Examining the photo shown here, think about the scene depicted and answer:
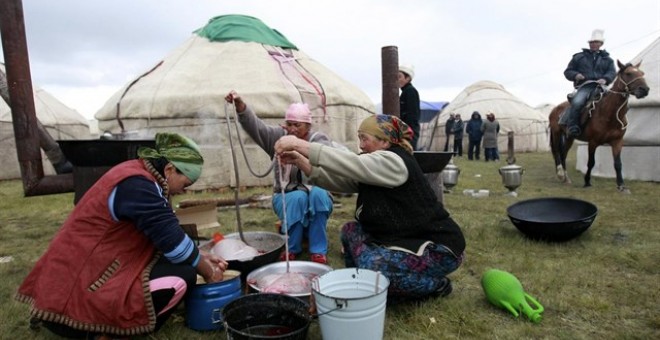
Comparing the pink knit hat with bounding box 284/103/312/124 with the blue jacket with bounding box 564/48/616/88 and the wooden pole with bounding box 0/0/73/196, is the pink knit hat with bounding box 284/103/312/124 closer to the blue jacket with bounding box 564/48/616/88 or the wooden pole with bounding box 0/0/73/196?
the wooden pole with bounding box 0/0/73/196

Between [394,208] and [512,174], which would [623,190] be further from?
[394,208]

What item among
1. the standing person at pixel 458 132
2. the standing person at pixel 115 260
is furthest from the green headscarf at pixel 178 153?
the standing person at pixel 458 132

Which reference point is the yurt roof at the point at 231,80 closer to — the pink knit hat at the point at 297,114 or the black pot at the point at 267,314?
the pink knit hat at the point at 297,114

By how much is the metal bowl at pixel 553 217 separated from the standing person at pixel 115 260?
2.60m

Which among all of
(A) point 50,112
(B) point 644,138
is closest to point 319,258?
(B) point 644,138

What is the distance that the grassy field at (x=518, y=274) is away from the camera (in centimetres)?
205

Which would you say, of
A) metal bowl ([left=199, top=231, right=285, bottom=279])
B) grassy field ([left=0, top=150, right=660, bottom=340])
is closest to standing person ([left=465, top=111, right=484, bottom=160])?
grassy field ([left=0, top=150, right=660, bottom=340])

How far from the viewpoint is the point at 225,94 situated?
21.8 ft

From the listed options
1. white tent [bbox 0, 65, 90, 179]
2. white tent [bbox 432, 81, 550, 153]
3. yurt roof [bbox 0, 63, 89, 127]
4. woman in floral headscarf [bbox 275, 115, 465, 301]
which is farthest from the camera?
white tent [bbox 432, 81, 550, 153]

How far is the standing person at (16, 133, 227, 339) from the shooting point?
168cm

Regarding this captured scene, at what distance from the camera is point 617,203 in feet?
16.5

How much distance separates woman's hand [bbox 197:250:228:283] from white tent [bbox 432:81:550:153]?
1520 cm

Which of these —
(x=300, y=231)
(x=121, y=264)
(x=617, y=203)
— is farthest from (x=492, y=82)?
(x=121, y=264)

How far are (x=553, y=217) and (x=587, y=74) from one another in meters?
4.09
